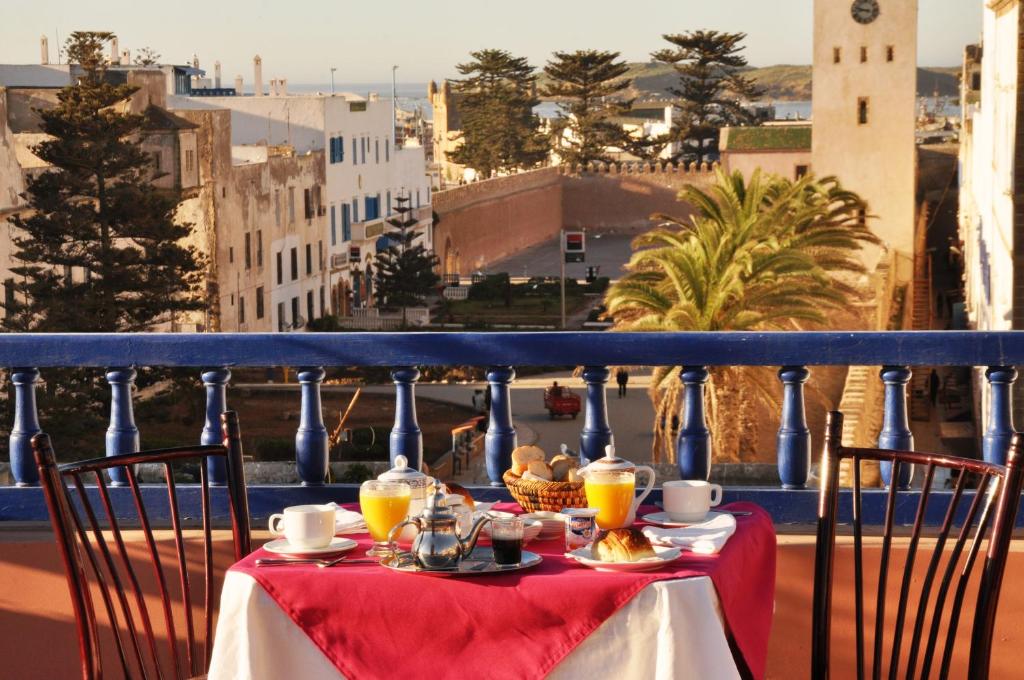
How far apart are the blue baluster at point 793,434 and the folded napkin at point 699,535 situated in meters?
0.98

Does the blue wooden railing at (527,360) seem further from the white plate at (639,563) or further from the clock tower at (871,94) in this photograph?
the clock tower at (871,94)

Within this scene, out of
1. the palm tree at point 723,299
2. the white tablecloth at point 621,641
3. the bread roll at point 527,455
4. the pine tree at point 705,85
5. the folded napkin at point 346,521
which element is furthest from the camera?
the pine tree at point 705,85

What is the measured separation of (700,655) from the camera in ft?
7.75

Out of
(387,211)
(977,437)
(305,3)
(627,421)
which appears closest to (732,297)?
(977,437)

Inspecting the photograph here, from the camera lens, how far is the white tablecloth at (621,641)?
2361mm

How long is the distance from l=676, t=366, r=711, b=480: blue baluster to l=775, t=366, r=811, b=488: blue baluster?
0.18m

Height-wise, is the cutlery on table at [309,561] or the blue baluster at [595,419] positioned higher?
the blue baluster at [595,419]

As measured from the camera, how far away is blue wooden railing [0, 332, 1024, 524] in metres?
3.66

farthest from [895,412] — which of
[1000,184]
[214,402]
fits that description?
[1000,184]

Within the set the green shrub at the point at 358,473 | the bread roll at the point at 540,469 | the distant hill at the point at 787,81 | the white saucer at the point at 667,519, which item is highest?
the distant hill at the point at 787,81

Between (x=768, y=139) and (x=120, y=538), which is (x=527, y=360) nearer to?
(x=120, y=538)

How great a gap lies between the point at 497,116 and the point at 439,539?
76068mm

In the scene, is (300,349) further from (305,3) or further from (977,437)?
(305,3)

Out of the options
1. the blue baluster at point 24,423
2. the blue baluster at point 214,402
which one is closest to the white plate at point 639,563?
the blue baluster at point 214,402
